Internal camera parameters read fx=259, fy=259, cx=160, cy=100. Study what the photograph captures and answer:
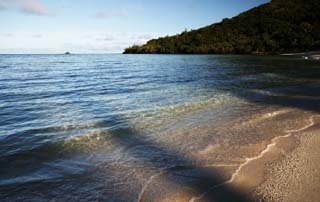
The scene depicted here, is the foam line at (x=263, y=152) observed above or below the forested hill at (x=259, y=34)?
below

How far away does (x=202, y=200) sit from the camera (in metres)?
3.87

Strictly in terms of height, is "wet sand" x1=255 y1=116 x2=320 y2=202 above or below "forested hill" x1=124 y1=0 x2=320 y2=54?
below

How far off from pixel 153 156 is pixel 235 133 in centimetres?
268

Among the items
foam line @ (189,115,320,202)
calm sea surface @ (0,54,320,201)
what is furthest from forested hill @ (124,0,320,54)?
foam line @ (189,115,320,202)

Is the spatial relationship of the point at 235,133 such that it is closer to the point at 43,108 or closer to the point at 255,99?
the point at 255,99

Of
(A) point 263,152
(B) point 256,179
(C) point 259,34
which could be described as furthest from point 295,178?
(C) point 259,34

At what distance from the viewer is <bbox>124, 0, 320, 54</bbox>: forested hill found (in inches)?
3580

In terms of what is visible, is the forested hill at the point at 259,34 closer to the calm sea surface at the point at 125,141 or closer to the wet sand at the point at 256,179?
the calm sea surface at the point at 125,141

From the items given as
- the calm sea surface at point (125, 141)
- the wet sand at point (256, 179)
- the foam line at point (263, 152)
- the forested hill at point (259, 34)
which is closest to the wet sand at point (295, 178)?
the wet sand at point (256, 179)

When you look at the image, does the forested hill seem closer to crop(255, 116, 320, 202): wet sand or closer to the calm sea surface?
the calm sea surface

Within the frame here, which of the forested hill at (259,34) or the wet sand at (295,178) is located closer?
the wet sand at (295,178)

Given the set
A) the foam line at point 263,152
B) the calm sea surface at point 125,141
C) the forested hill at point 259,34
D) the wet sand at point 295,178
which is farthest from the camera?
the forested hill at point 259,34

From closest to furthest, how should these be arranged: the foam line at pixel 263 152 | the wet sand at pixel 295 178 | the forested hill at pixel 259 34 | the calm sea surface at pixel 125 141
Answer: the wet sand at pixel 295 178, the foam line at pixel 263 152, the calm sea surface at pixel 125 141, the forested hill at pixel 259 34

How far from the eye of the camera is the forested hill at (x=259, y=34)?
90938 mm
